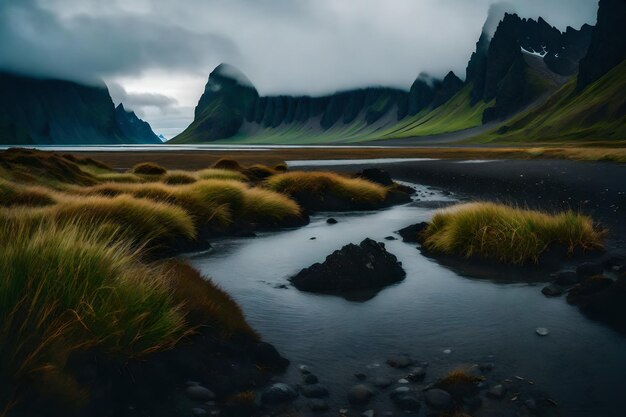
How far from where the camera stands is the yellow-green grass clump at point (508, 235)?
14.9 metres

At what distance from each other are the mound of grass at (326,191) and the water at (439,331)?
15839 millimetres

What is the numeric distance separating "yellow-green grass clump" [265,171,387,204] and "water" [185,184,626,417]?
16.4m

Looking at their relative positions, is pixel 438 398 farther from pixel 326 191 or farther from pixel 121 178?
pixel 121 178

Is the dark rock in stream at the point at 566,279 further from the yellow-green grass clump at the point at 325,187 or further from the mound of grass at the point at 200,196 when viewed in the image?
the yellow-green grass clump at the point at 325,187

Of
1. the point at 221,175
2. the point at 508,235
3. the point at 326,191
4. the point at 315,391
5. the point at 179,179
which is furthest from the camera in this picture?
the point at 221,175

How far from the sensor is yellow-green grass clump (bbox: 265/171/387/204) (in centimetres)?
3137

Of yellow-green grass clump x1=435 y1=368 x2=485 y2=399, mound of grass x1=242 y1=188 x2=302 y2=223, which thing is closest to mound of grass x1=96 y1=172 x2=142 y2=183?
mound of grass x1=242 y1=188 x2=302 y2=223

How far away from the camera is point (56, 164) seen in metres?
34.6

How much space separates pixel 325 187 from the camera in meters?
32.1

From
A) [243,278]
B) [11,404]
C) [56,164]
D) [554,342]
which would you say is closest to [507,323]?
[554,342]

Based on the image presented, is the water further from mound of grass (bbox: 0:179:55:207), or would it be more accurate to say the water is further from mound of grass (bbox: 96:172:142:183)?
mound of grass (bbox: 96:172:142:183)

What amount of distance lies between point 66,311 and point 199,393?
1.95 meters

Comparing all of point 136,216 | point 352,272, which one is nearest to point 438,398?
point 352,272

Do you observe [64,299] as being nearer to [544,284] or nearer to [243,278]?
[243,278]
